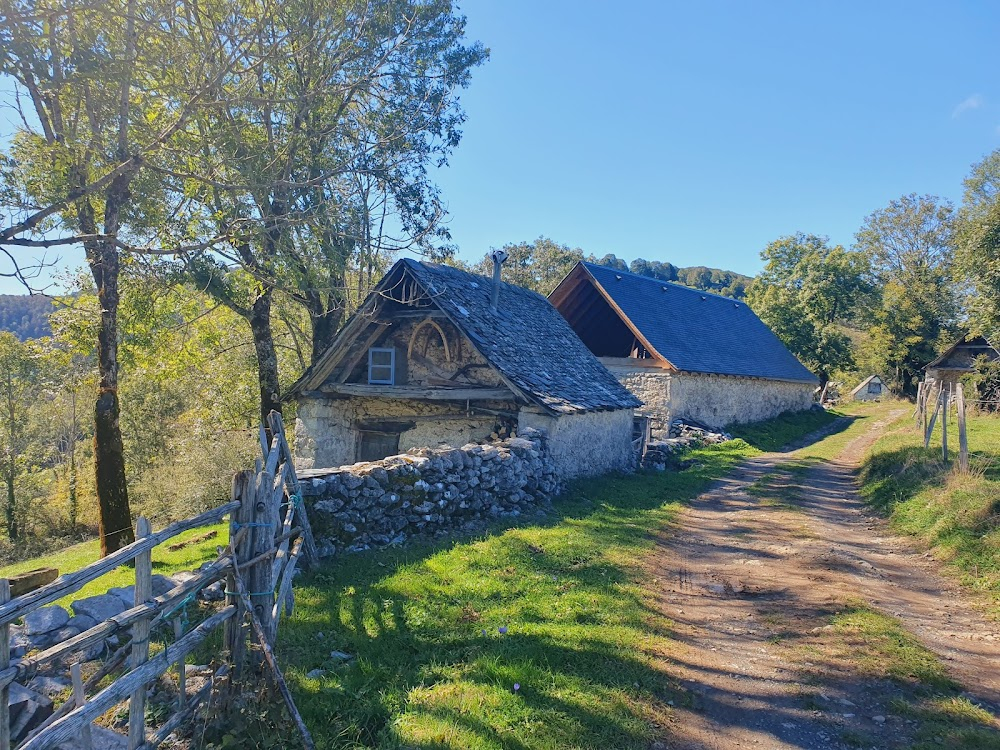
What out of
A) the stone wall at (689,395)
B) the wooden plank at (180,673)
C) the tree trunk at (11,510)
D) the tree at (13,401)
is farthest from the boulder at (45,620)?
the tree trunk at (11,510)

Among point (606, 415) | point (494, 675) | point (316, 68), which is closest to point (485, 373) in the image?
point (606, 415)

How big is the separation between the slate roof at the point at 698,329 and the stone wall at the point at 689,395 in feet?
1.68

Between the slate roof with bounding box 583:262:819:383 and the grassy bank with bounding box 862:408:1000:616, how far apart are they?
9.23 m

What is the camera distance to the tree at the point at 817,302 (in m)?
41.5

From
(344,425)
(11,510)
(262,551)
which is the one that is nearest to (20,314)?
(11,510)

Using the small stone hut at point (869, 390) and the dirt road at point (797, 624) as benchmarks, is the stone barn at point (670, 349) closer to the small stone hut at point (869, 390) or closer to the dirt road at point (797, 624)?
the dirt road at point (797, 624)

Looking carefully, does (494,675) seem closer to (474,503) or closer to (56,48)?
(474,503)

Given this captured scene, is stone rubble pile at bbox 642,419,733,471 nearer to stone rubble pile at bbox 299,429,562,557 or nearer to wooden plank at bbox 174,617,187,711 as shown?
stone rubble pile at bbox 299,429,562,557

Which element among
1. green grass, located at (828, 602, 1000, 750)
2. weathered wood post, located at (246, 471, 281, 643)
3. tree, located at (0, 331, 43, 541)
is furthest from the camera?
tree, located at (0, 331, 43, 541)

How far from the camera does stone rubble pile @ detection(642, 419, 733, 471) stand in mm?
17750

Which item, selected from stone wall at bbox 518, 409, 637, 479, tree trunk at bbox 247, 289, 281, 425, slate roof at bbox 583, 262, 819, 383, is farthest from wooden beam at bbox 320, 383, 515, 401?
slate roof at bbox 583, 262, 819, 383

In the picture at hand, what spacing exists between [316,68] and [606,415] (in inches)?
419

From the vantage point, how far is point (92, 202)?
11.3m

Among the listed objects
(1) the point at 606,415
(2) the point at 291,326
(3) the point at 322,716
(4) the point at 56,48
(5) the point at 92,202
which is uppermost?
(4) the point at 56,48
